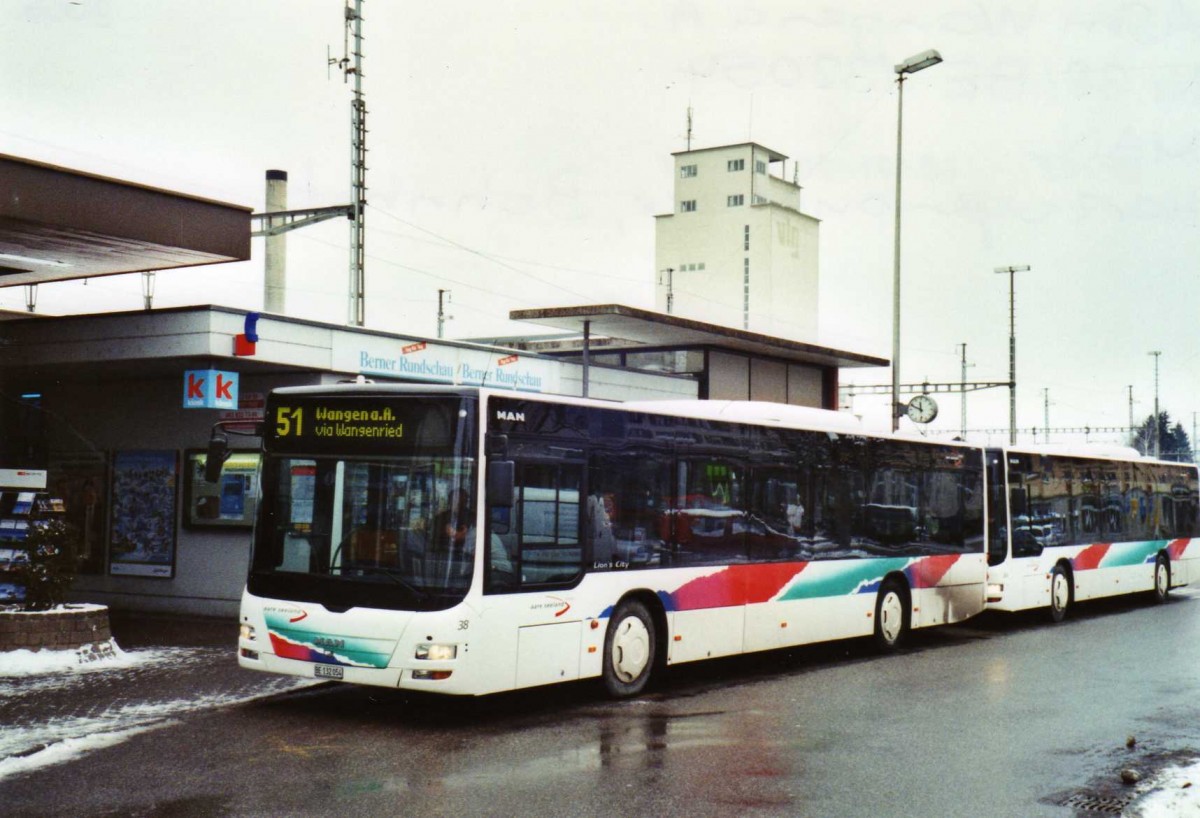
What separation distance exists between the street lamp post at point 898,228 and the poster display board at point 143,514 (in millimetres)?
14449

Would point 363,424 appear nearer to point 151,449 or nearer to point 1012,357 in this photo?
point 151,449

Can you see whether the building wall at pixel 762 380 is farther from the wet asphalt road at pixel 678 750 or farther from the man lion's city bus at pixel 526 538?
the wet asphalt road at pixel 678 750

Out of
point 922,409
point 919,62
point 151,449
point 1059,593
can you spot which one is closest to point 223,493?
point 151,449

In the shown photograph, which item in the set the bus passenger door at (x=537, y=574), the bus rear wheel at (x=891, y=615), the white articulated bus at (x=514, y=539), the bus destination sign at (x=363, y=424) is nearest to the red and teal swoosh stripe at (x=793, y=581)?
the white articulated bus at (x=514, y=539)

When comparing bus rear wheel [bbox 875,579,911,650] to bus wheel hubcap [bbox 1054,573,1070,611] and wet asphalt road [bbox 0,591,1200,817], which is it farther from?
bus wheel hubcap [bbox 1054,573,1070,611]

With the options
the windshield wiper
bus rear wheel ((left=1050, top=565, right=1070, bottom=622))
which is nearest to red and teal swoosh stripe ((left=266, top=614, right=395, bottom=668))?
the windshield wiper

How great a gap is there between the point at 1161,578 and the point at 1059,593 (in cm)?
513

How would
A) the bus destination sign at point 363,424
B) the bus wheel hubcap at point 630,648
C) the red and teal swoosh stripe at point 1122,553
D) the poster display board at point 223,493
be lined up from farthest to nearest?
the red and teal swoosh stripe at point 1122,553 < the poster display board at point 223,493 < the bus wheel hubcap at point 630,648 < the bus destination sign at point 363,424

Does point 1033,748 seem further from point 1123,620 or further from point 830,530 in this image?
point 1123,620

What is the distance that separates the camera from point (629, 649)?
39.8ft

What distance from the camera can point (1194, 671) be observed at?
1424 centimetres

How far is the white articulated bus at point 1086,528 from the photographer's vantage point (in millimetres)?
19578

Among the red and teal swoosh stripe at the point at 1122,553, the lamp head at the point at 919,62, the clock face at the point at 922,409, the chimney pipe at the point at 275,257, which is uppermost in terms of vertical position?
the lamp head at the point at 919,62

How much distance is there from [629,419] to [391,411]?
8.47ft
